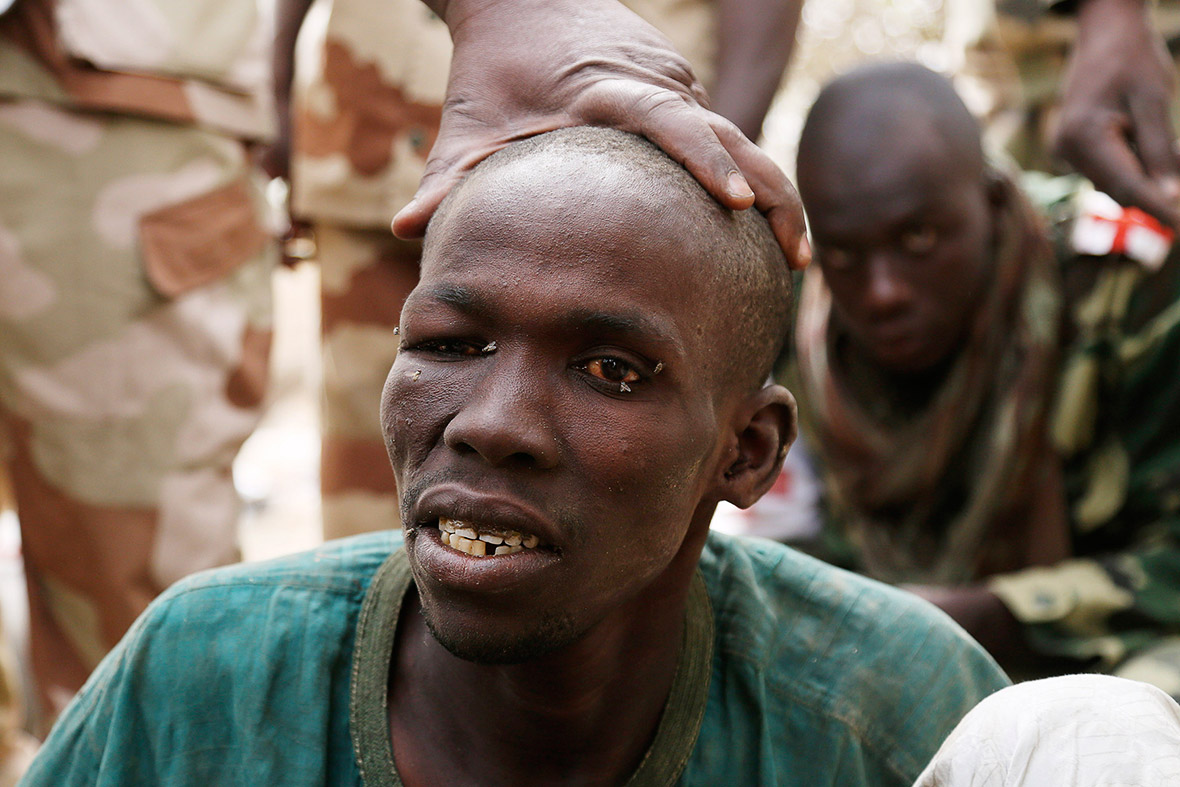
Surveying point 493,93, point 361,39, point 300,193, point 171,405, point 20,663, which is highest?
point 493,93

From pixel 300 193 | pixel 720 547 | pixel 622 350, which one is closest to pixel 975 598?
pixel 720 547

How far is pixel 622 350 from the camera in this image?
1.54 meters

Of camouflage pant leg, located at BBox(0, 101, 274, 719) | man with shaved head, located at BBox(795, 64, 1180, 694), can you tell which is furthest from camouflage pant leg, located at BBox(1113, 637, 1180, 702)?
camouflage pant leg, located at BBox(0, 101, 274, 719)

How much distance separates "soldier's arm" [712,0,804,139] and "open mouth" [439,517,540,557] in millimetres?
1419

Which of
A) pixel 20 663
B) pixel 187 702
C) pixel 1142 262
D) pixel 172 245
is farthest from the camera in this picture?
pixel 20 663

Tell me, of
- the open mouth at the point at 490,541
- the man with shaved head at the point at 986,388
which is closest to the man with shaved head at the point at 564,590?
the open mouth at the point at 490,541

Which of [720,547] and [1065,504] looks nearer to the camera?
[720,547]

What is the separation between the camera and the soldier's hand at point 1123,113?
253 cm

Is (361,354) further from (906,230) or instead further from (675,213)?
(675,213)

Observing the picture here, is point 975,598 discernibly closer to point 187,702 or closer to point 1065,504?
point 1065,504

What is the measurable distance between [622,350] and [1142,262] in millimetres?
2117

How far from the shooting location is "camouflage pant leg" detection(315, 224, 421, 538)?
11.3 ft

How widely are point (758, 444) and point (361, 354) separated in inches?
74.2

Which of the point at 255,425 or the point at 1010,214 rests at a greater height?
the point at 1010,214
